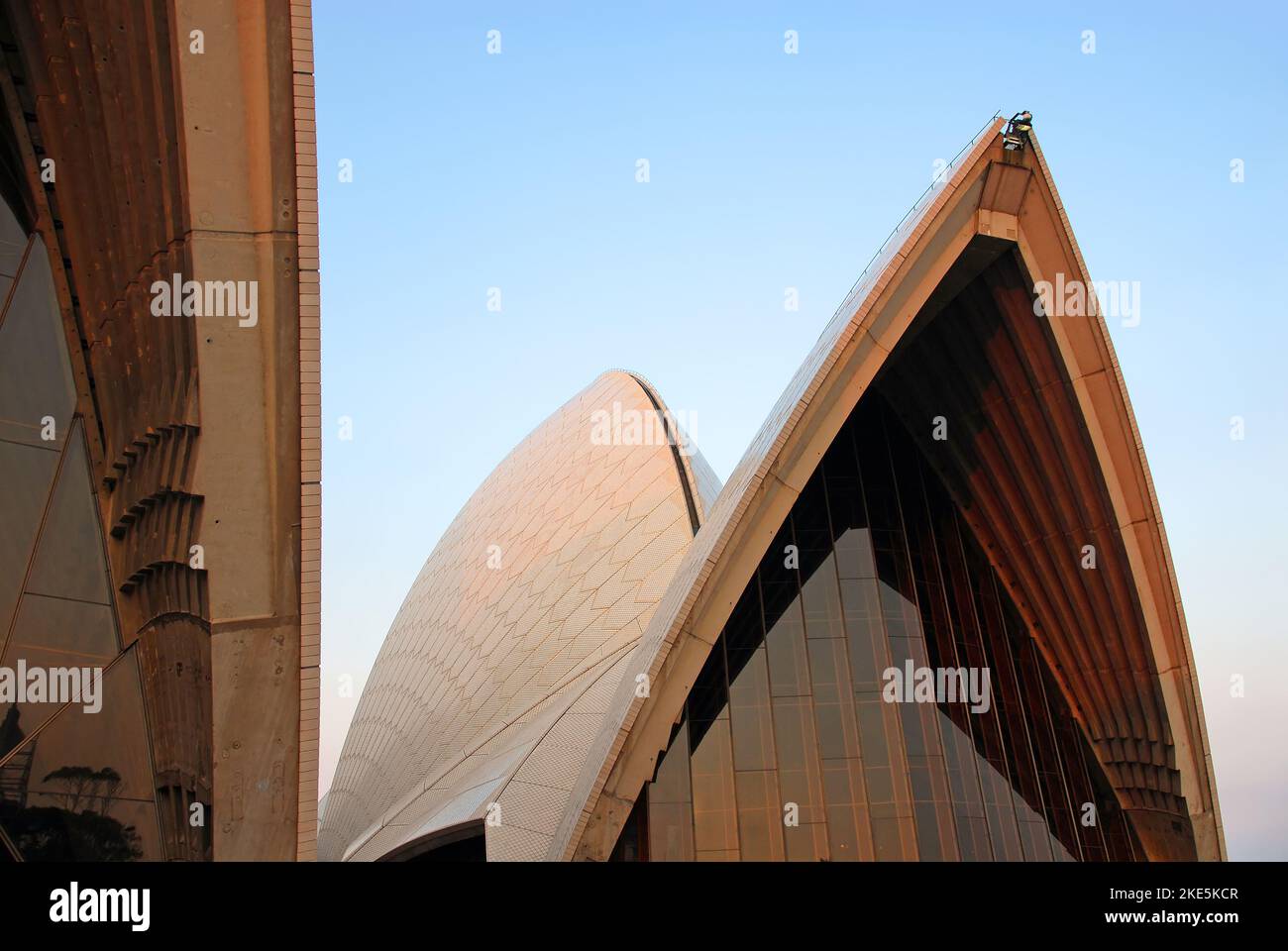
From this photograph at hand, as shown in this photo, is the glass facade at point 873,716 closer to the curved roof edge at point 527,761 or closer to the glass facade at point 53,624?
the curved roof edge at point 527,761

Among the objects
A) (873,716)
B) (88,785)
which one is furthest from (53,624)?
(873,716)

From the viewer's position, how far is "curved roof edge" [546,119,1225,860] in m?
15.1

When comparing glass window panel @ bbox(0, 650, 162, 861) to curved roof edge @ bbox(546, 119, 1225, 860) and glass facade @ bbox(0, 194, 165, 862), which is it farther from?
curved roof edge @ bbox(546, 119, 1225, 860)

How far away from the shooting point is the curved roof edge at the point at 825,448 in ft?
49.7

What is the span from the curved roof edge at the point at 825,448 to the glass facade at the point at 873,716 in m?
0.72

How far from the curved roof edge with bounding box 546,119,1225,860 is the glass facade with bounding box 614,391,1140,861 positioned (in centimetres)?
72

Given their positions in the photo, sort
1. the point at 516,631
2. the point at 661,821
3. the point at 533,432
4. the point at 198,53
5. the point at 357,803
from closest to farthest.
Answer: the point at 198,53
the point at 661,821
the point at 516,631
the point at 357,803
the point at 533,432

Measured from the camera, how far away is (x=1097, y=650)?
17.1 metres

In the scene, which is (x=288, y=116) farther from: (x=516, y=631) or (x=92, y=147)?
(x=516, y=631)

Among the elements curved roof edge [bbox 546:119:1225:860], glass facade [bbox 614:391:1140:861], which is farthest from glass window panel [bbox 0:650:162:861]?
glass facade [bbox 614:391:1140:861]

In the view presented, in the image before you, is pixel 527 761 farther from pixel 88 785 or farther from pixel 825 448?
pixel 88 785

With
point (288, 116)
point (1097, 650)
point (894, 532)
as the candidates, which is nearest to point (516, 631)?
point (894, 532)
